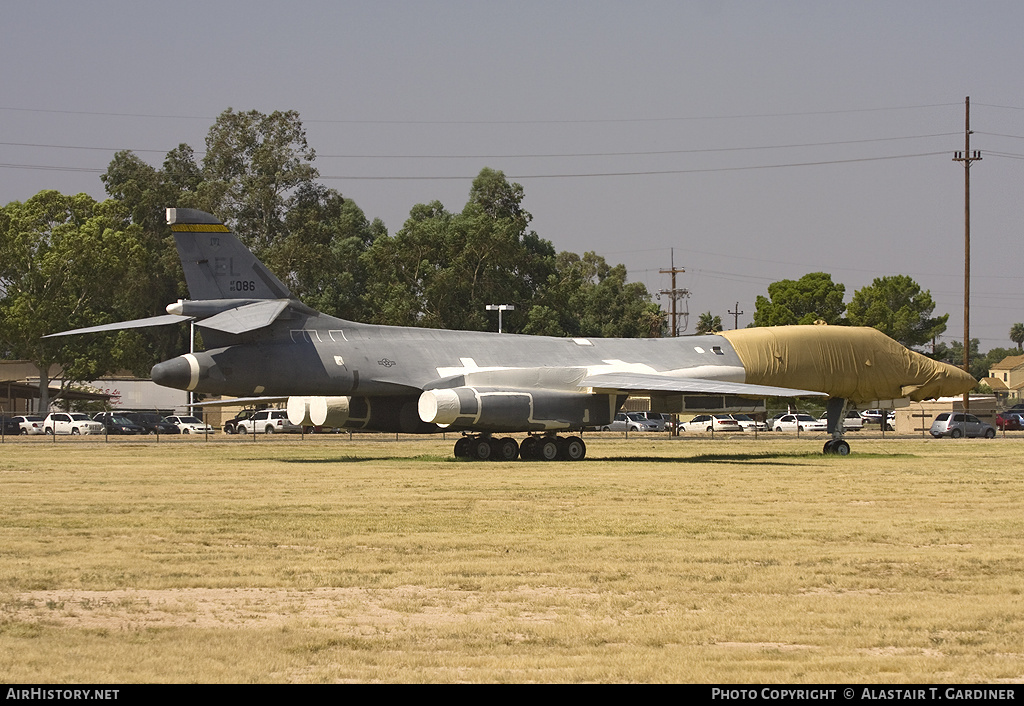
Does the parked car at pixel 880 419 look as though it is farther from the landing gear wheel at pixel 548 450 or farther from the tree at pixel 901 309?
the landing gear wheel at pixel 548 450

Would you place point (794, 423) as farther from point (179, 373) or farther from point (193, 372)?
point (179, 373)

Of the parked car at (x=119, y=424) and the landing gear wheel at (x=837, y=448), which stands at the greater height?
the landing gear wheel at (x=837, y=448)

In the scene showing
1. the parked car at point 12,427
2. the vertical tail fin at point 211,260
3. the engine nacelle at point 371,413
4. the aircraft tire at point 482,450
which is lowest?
the parked car at point 12,427

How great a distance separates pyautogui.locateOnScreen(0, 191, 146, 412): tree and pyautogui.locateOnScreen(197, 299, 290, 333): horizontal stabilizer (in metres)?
37.5

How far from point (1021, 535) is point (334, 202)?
6897 cm

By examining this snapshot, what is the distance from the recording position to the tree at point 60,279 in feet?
202

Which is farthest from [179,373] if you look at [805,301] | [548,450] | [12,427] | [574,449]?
[805,301]

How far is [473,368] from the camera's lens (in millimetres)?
29281

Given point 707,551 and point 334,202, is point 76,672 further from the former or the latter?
point 334,202

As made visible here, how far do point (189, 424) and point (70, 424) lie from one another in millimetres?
6033

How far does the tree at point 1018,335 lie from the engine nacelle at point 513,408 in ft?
507

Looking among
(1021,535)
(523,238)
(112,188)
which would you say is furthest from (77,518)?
(112,188)

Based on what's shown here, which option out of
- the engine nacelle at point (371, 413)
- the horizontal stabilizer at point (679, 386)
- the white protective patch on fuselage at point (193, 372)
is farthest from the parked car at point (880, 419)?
the white protective patch on fuselage at point (193, 372)

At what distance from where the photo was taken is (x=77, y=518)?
1468 centimetres
